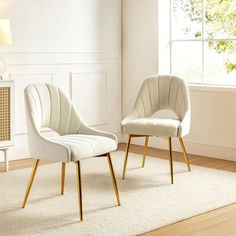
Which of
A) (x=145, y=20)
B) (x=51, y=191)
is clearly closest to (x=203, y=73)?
(x=145, y=20)

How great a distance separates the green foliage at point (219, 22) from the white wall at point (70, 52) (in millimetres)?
966

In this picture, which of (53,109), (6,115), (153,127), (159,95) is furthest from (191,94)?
(53,109)

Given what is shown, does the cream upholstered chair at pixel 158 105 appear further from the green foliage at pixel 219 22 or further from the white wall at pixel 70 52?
the white wall at pixel 70 52

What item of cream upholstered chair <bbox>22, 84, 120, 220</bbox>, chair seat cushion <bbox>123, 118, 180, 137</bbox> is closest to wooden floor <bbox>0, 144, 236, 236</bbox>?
cream upholstered chair <bbox>22, 84, 120, 220</bbox>

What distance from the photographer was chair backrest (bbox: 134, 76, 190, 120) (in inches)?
184

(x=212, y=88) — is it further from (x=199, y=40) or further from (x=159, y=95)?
(x=159, y=95)

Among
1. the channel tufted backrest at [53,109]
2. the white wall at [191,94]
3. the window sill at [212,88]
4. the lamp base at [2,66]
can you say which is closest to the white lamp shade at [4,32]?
the lamp base at [2,66]

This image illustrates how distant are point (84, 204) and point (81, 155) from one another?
1.44ft

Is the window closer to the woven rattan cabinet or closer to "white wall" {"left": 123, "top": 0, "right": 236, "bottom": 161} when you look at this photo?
"white wall" {"left": 123, "top": 0, "right": 236, "bottom": 161}

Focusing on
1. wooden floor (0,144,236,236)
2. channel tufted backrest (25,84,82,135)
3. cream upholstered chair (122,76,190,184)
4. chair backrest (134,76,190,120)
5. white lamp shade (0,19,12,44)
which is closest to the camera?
wooden floor (0,144,236,236)

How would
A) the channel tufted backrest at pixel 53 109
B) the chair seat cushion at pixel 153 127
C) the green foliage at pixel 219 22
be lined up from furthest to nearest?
1. the green foliage at pixel 219 22
2. the chair seat cushion at pixel 153 127
3. the channel tufted backrest at pixel 53 109

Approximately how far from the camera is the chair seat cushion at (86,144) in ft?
11.0

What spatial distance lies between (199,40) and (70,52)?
4.30 ft

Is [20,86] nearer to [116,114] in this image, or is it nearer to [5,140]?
[5,140]
